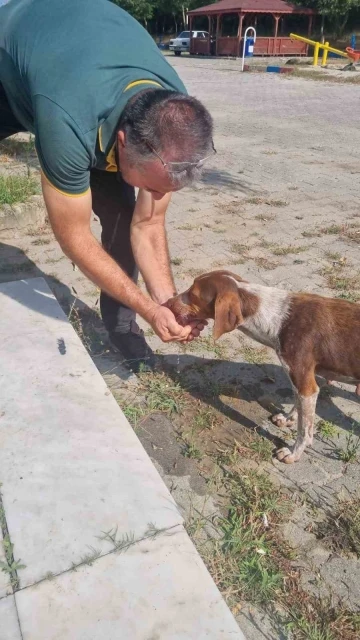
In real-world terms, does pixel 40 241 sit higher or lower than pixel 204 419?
higher

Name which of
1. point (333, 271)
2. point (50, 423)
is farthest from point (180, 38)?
point (50, 423)

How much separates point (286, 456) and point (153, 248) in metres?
1.55

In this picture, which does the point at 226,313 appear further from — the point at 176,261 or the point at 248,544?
the point at 176,261

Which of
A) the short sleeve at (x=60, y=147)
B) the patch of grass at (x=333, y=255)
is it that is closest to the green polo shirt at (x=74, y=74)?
the short sleeve at (x=60, y=147)

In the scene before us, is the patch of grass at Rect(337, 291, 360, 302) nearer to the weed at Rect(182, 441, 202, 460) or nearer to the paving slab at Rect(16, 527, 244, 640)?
the weed at Rect(182, 441, 202, 460)

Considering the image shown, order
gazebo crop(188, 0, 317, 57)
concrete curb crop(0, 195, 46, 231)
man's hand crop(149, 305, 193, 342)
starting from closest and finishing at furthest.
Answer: man's hand crop(149, 305, 193, 342), concrete curb crop(0, 195, 46, 231), gazebo crop(188, 0, 317, 57)

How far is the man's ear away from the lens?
9.68 feet

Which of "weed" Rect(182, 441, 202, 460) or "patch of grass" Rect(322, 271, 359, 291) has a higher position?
"patch of grass" Rect(322, 271, 359, 291)

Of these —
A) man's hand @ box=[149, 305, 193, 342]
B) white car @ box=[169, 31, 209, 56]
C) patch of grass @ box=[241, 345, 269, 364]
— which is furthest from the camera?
white car @ box=[169, 31, 209, 56]

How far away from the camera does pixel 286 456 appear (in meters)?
3.05

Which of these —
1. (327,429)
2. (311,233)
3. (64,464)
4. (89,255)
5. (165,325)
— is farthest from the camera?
(311,233)

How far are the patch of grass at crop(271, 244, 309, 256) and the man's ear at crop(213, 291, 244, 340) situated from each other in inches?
111

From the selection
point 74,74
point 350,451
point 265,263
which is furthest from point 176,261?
point 74,74

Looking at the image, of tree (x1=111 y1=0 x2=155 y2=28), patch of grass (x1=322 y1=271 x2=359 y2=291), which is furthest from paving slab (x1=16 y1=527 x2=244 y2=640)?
tree (x1=111 y1=0 x2=155 y2=28)
